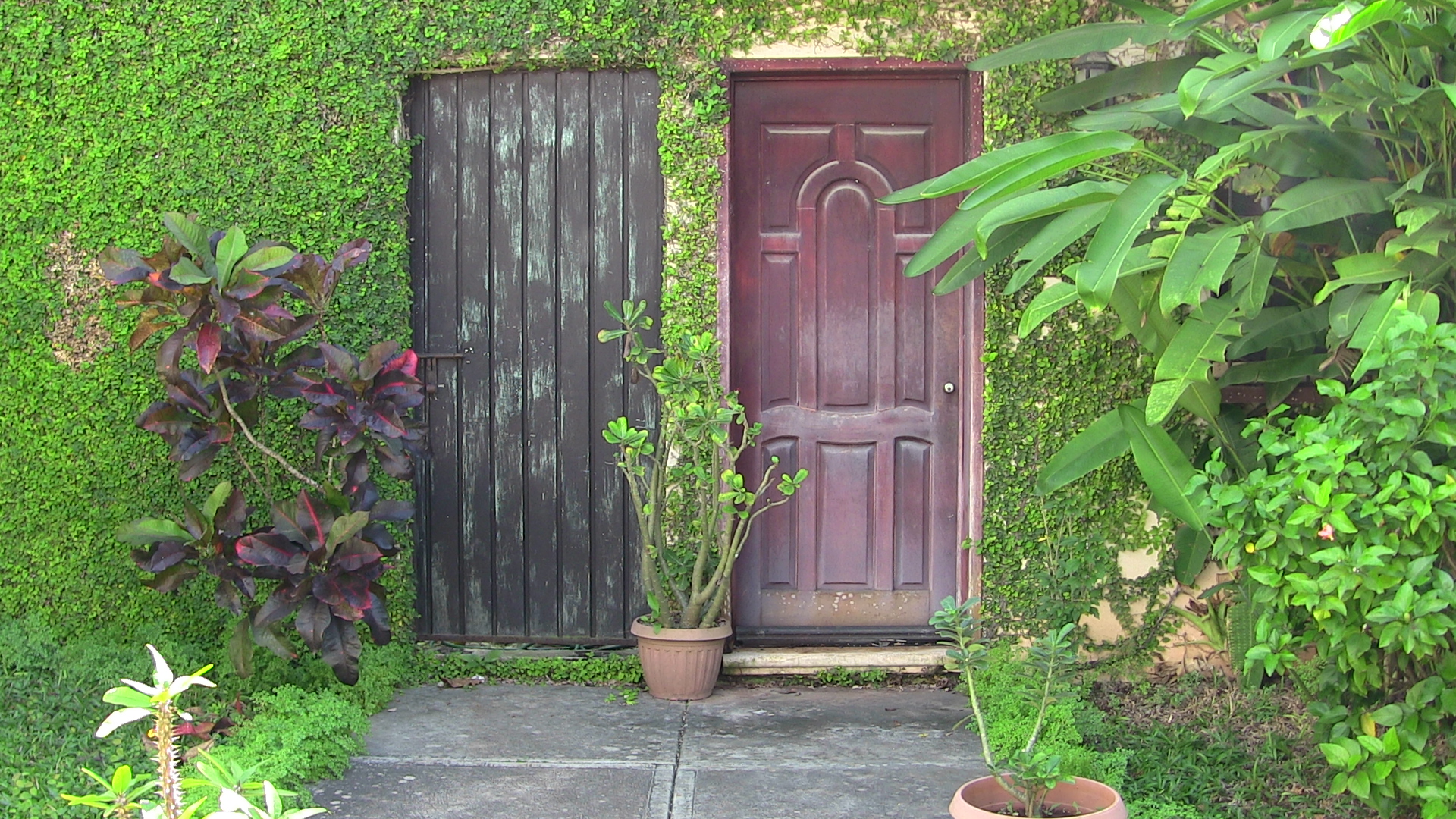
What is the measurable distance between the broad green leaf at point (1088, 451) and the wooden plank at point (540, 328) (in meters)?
2.05

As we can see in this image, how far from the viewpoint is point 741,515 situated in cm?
467

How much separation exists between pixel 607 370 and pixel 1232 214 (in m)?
2.45

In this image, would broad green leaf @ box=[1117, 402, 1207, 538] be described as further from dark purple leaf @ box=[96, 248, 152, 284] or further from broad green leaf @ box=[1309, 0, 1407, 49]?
dark purple leaf @ box=[96, 248, 152, 284]

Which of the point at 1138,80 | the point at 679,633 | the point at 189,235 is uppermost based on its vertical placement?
the point at 1138,80

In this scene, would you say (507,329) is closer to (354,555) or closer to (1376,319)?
(354,555)

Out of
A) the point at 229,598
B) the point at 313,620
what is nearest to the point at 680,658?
the point at 313,620

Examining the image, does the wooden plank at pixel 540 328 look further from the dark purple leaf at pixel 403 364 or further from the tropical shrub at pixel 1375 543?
the tropical shrub at pixel 1375 543

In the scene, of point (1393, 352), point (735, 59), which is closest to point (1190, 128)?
point (1393, 352)

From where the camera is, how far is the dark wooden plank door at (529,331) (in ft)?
16.9

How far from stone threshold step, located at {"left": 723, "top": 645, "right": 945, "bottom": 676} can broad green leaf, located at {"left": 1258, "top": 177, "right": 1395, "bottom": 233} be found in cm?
A: 230

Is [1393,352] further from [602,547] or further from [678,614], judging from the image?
[602,547]

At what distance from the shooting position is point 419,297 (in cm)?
521

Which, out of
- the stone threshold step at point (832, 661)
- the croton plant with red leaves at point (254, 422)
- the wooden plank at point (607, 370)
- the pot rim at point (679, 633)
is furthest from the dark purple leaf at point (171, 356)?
the stone threshold step at point (832, 661)

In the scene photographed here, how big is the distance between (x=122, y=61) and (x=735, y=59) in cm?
239
